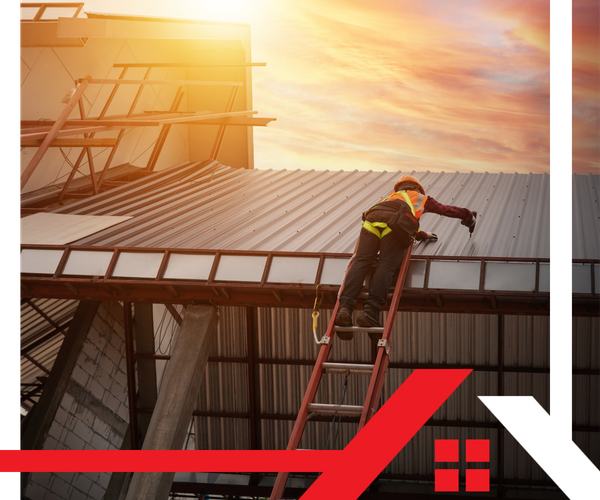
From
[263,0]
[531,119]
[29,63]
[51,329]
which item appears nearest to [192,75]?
[263,0]

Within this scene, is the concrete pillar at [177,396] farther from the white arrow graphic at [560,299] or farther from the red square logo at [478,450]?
the red square logo at [478,450]

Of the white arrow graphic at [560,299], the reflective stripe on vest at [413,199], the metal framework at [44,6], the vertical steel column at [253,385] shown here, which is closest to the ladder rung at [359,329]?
the reflective stripe on vest at [413,199]

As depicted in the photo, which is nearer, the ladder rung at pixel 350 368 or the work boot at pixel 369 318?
the ladder rung at pixel 350 368

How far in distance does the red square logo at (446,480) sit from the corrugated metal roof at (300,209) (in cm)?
742

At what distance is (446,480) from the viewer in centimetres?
1712

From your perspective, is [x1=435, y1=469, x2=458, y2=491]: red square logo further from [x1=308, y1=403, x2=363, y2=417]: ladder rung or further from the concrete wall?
[x1=308, y1=403, x2=363, y2=417]: ladder rung

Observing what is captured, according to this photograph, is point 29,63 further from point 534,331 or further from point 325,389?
point 534,331

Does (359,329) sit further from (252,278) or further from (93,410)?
(93,410)

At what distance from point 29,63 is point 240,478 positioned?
13063 millimetres

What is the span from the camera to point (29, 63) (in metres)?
16.5

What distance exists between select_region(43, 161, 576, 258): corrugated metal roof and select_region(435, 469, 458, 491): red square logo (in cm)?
742

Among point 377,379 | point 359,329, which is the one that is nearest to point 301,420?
point 377,379

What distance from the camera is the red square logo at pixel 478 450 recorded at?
16953 millimetres

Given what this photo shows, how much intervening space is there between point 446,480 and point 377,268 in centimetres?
1012
